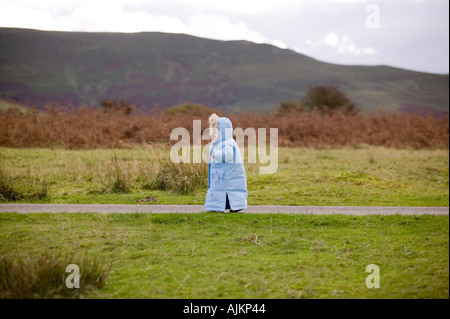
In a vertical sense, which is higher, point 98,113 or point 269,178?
point 98,113

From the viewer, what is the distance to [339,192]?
14.1 m

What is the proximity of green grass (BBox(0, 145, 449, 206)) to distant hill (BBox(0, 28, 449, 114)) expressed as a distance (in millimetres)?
65444

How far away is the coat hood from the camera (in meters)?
10.4

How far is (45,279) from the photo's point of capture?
22.0ft

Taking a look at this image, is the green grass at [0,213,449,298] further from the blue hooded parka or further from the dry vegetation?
the dry vegetation

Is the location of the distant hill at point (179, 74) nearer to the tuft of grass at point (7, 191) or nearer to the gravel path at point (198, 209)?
the tuft of grass at point (7, 191)

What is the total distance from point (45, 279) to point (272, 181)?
10.2 meters

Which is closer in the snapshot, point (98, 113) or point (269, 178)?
point (269, 178)

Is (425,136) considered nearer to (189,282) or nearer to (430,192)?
(430,192)

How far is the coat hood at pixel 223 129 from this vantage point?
410 inches
